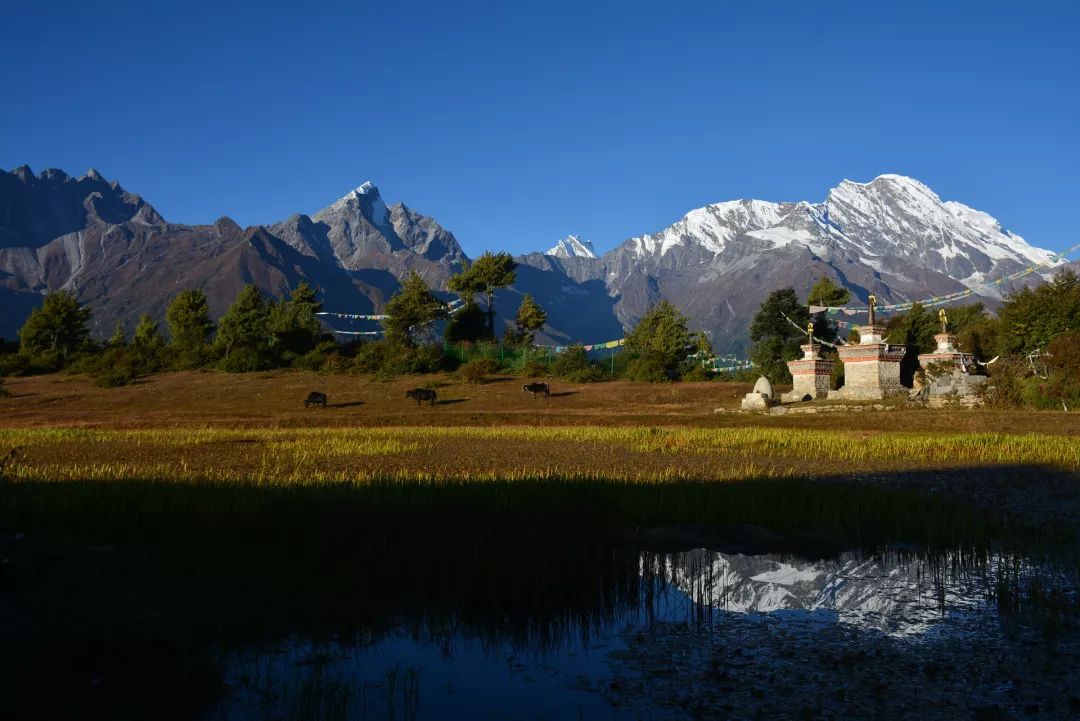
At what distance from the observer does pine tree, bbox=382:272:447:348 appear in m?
66.7

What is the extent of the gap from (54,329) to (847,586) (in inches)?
3005

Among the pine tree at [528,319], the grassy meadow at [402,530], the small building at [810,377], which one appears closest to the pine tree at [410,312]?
the pine tree at [528,319]

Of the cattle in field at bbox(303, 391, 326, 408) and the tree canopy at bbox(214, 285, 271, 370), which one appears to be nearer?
the cattle in field at bbox(303, 391, 326, 408)

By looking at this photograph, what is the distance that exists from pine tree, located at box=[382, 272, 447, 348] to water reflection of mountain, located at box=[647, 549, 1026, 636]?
5828 cm

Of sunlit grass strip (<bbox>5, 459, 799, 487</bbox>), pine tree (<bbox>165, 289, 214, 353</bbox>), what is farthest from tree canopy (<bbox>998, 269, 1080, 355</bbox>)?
pine tree (<bbox>165, 289, 214, 353</bbox>)

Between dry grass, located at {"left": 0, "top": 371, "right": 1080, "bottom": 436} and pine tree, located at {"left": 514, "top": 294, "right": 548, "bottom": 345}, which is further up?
pine tree, located at {"left": 514, "top": 294, "right": 548, "bottom": 345}

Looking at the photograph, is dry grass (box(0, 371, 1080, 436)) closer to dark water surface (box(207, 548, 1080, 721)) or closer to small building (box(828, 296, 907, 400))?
small building (box(828, 296, 907, 400))

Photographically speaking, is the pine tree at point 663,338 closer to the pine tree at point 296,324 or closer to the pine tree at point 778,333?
the pine tree at point 778,333

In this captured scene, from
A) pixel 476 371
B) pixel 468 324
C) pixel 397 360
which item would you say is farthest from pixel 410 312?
pixel 476 371

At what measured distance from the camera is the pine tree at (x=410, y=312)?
66688mm

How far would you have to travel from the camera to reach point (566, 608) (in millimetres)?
6258

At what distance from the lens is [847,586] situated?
7.00m

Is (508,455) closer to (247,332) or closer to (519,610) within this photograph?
(519,610)

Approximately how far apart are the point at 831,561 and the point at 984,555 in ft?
5.23
